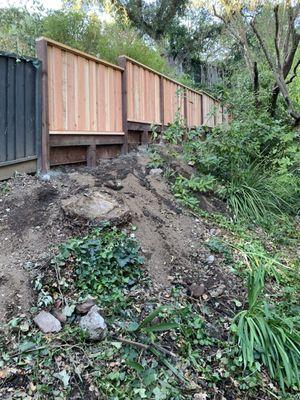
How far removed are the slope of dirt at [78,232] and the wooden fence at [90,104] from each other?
39 centimetres

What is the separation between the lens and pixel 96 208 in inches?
117

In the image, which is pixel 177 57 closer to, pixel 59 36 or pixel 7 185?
pixel 59 36

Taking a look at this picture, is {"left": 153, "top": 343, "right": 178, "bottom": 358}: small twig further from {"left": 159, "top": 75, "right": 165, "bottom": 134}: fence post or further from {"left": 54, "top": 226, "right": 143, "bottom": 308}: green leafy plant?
{"left": 159, "top": 75, "right": 165, "bottom": 134}: fence post

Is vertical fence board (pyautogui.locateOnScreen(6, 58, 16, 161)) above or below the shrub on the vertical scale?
above

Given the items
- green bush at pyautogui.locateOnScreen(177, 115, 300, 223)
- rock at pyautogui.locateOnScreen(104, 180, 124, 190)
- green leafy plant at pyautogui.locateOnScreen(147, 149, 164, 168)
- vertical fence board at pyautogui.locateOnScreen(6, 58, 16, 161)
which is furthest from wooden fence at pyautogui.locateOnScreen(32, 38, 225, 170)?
green bush at pyautogui.locateOnScreen(177, 115, 300, 223)

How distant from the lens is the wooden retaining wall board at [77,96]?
12.6 feet

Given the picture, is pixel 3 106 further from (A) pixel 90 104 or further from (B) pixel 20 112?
(A) pixel 90 104

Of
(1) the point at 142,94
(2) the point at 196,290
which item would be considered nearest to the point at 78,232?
(2) the point at 196,290

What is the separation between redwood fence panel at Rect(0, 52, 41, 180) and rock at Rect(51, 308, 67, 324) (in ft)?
5.69

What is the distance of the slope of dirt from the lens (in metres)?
2.39

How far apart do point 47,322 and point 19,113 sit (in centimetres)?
224

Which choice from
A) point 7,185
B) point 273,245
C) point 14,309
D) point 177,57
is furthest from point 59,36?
point 177,57

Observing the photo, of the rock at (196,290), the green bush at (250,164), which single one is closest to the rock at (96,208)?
the rock at (196,290)

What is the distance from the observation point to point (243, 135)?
523 centimetres
